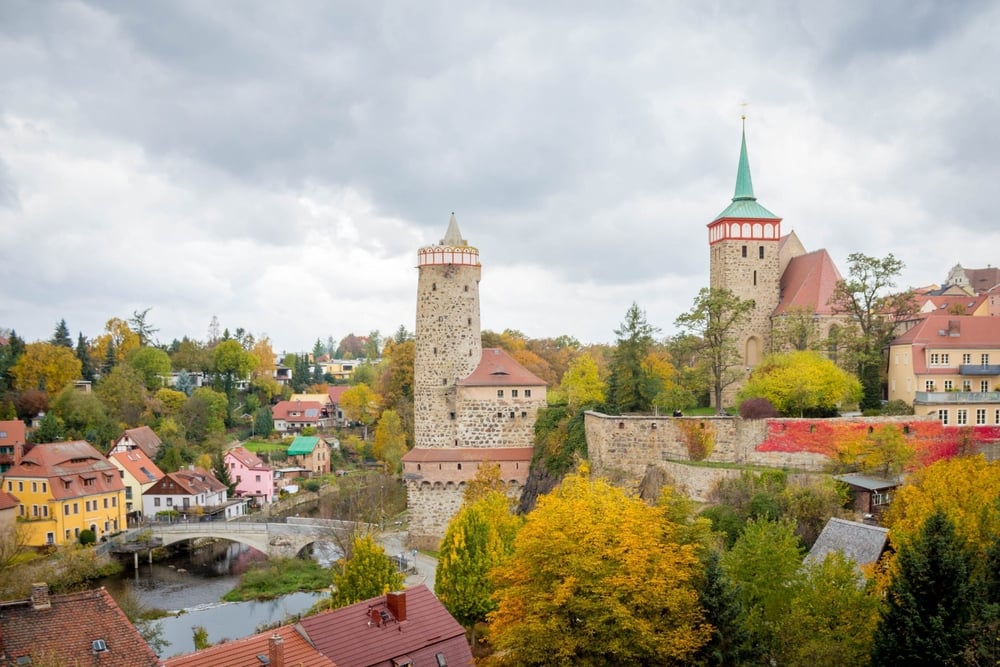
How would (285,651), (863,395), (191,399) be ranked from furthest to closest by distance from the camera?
(191,399) < (863,395) < (285,651)

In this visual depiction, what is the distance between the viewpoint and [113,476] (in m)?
45.1

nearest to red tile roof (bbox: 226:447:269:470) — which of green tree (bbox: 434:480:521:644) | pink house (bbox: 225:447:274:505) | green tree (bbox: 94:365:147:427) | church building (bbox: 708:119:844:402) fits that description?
pink house (bbox: 225:447:274:505)

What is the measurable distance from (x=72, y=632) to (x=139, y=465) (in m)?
34.5

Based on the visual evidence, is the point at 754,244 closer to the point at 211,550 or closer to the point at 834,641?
the point at 834,641

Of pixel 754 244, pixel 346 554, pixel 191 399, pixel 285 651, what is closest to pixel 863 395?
pixel 754 244

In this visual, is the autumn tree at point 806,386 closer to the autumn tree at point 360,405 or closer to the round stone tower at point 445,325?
the round stone tower at point 445,325

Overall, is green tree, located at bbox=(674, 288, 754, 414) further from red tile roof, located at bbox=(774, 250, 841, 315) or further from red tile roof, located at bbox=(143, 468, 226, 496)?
red tile roof, located at bbox=(143, 468, 226, 496)

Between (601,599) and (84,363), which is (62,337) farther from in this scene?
(601,599)

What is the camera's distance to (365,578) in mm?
23234

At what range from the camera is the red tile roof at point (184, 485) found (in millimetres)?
47969

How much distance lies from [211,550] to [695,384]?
94.0 feet

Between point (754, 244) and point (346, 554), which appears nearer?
point (346, 554)

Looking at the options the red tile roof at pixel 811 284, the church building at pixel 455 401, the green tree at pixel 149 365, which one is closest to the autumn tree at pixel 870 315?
the red tile roof at pixel 811 284

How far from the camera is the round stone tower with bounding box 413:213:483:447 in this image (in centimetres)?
3909
